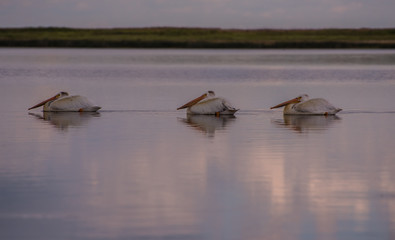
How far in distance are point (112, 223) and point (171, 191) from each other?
3.55 feet

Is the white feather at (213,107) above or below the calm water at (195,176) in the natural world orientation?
above

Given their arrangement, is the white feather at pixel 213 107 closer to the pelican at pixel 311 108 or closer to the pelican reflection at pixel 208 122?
the pelican reflection at pixel 208 122

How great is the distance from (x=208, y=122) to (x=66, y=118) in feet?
6.87

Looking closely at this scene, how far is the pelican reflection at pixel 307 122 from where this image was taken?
11.2m

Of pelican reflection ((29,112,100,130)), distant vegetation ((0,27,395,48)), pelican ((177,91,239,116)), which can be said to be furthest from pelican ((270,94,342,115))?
distant vegetation ((0,27,395,48))

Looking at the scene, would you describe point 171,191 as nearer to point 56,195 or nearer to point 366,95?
point 56,195

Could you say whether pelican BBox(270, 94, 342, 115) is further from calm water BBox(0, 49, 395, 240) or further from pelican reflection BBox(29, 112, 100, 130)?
pelican reflection BBox(29, 112, 100, 130)

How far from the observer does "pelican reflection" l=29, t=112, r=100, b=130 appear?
11.5 metres

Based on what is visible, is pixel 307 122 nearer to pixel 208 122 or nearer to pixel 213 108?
pixel 208 122

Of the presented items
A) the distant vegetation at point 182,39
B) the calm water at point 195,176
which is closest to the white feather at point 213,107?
the calm water at point 195,176

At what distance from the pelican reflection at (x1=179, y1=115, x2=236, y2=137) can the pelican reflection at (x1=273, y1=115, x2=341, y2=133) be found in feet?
2.49

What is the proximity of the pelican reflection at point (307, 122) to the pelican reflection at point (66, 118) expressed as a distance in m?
2.72

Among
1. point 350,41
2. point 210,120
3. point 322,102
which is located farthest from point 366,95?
point 350,41

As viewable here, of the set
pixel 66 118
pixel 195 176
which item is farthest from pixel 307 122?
pixel 195 176
